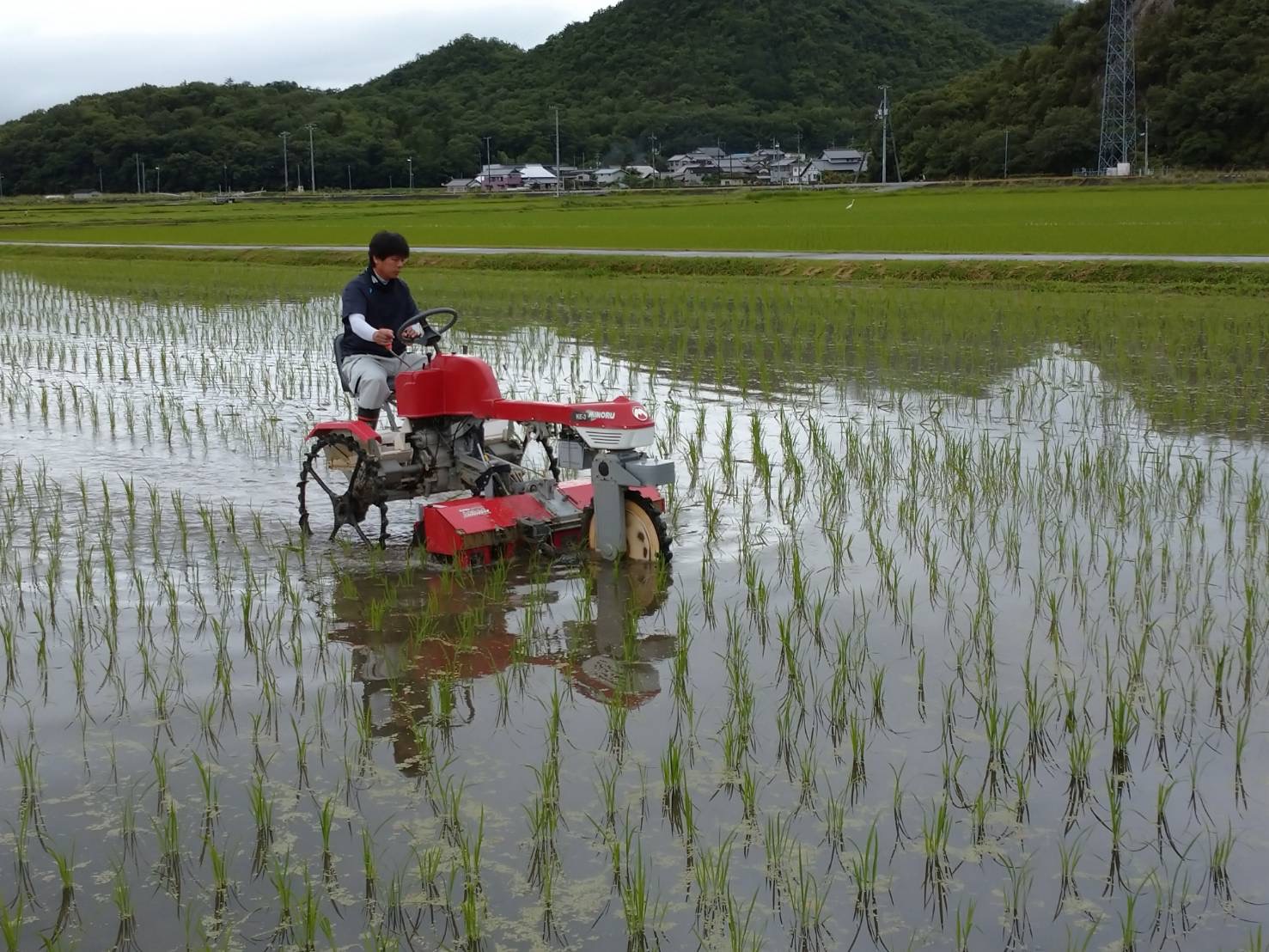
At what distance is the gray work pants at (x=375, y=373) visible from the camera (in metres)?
6.45

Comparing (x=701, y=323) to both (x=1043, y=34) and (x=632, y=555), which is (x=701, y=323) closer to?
(x=632, y=555)

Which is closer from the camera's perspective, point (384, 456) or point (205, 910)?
point (205, 910)

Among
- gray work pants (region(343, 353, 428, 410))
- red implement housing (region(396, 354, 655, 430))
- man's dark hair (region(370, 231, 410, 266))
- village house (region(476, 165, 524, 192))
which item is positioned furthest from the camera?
village house (region(476, 165, 524, 192))

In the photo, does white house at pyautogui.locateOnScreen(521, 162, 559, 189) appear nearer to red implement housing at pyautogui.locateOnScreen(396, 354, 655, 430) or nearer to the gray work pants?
the gray work pants

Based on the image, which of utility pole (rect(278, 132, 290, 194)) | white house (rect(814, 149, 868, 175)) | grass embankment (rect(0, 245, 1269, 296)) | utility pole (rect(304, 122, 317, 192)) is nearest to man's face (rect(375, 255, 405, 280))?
grass embankment (rect(0, 245, 1269, 296))

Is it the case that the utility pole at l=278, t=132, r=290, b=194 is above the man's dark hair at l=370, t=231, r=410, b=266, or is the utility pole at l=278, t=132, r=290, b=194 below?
above

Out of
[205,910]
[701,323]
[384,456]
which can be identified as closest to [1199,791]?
[205,910]

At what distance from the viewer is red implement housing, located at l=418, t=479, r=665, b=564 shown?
5625 millimetres

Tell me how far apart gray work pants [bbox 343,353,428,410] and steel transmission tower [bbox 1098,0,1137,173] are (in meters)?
54.3

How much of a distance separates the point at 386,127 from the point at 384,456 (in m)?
88.6

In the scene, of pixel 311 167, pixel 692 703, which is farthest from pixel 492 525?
pixel 311 167

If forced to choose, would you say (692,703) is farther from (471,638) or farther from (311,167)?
(311,167)

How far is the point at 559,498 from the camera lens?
5926 mm

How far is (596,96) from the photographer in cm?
10675
